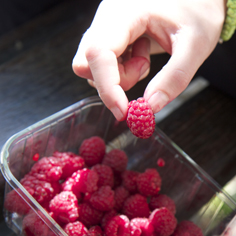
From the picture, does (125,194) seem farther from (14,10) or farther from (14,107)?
(14,10)

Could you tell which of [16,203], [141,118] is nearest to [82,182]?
[16,203]

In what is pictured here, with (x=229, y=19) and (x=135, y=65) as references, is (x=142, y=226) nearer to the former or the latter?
(x=135, y=65)

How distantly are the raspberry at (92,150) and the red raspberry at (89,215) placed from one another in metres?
0.13

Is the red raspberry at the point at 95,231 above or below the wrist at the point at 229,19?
below

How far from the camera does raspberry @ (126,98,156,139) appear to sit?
56cm

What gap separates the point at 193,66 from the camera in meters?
0.64

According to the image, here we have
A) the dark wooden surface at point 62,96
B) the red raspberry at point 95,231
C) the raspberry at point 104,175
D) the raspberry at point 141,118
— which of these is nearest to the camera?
the raspberry at point 141,118

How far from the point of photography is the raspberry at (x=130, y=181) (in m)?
0.80

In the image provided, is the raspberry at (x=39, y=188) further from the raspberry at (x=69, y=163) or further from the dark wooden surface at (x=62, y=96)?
the dark wooden surface at (x=62, y=96)

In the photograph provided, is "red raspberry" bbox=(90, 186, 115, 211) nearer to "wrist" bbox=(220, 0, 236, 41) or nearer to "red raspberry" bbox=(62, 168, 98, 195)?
"red raspberry" bbox=(62, 168, 98, 195)

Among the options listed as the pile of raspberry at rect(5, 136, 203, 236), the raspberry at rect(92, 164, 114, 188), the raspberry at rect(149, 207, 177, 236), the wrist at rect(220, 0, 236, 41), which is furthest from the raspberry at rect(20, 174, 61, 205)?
the wrist at rect(220, 0, 236, 41)

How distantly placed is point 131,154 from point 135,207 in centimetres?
18

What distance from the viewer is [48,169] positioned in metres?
0.73

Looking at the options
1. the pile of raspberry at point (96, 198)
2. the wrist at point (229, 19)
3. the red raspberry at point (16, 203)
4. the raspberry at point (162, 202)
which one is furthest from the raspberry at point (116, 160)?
the wrist at point (229, 19)
